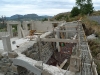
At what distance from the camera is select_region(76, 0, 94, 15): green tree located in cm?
2827

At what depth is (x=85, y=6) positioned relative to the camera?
28.7 m

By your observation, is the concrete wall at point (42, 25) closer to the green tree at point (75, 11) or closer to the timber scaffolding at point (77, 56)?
the timber scaffolding at point (77, 56)

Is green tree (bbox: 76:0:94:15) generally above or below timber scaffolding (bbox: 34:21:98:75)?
above

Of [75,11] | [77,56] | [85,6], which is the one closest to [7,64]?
[77,56]

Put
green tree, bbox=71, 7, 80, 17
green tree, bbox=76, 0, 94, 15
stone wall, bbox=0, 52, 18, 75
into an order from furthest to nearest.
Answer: green tree, bbox=76, 0, 94, 15 → green tree, bbox=71, 7, 80, 17 → stone wall, bbox=0, 52, 18, 75

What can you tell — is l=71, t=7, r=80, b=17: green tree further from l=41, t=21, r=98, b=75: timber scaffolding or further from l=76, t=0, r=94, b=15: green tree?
l=41, t=21, r=98, b=75: timber scaffolding

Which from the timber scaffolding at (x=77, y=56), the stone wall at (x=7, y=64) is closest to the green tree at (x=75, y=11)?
the timber scaffolding at (x=77, y=56)

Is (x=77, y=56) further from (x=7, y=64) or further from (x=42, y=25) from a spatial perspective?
(x=42, y=25)

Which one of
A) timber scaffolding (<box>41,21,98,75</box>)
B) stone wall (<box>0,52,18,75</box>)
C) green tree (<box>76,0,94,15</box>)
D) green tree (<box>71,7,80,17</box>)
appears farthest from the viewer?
green tree (<box>76,0,94,15</box>)

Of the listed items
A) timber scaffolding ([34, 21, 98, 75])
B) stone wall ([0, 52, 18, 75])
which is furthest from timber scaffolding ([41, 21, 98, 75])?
stone wall ([0, 52, 18, 75])

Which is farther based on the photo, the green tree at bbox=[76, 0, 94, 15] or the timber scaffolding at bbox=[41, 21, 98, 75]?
the green tree at bbox=[76, 0, 94, 15]

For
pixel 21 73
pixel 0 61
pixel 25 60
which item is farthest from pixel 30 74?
pixel 0 61

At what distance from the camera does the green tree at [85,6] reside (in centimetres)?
2827

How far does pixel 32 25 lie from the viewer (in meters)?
15.2
